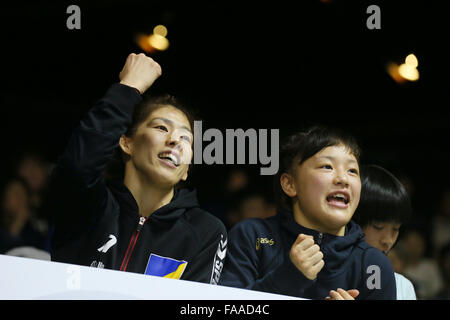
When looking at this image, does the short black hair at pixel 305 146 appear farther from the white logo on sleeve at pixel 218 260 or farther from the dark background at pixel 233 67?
the white logo on sleeve at pixel 218 260

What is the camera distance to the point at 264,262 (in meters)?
1.52

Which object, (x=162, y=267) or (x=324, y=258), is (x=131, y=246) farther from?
(x=324, y=258)

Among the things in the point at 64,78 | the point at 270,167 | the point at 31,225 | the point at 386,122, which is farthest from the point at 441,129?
the point at 31,225

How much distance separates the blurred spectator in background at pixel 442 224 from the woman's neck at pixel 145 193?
4.79 ft

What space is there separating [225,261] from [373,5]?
922mm

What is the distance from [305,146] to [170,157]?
0.38 meters

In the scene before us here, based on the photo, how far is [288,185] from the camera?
1.59 meters

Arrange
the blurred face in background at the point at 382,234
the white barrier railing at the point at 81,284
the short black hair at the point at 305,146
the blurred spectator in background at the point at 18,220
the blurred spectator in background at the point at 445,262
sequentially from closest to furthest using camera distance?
1. the white barrier railing at the point at 81,284
2. the short black hair at the point at 305,146
3. the blurred face in background at the point at 382,234
4. the blurred spectator in background at the point at 18,220
5. the blurred spectator in background at the point at 445,262

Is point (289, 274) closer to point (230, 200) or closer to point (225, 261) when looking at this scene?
point (225, 261)

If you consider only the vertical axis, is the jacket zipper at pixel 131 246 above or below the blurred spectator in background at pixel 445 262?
below

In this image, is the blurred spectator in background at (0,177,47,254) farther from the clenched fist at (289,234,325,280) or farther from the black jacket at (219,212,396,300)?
the clenched fist at (289,234,325,280)

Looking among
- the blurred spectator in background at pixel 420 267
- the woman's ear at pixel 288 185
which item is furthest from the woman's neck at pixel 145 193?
the blurred spectator in background at pixel 420 267

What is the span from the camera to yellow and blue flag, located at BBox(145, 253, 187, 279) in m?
1.43

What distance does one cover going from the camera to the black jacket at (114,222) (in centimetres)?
136
